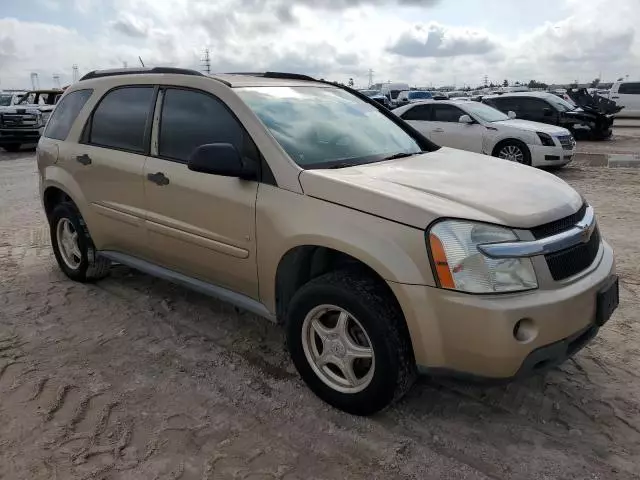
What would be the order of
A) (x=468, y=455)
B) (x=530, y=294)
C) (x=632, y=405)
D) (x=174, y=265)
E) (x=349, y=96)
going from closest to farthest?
(x=530, y=294) → (x=468, y=455) → (x=632, y=405) → (x=174, y=265) → (x=349, y=96)

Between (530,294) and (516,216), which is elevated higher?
(516,216)

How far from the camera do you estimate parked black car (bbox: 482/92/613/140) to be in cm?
1686

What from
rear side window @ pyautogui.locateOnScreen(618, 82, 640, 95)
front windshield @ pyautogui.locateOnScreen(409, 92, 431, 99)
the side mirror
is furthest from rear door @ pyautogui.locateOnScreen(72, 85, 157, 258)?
front windshield @ pyautogui.locateOnScreen(409, 92, 431, 99)

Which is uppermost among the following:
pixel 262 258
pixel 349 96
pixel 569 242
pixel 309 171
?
pixel 349 96

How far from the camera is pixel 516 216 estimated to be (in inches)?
103

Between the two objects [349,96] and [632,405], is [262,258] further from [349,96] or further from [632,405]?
[632,405]

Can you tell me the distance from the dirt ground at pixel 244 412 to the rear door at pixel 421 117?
8.98 meters

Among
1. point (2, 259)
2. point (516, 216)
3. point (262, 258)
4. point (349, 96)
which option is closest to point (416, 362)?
point (516, 216)

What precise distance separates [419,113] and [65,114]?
Answer: 9388mm

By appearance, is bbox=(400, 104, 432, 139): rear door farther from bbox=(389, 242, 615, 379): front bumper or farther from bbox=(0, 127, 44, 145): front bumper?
bbox=(0, 127, 44, 145): front bumper

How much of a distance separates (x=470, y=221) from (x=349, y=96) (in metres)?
2.08

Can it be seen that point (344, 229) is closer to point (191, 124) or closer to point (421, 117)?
point (191, 124)

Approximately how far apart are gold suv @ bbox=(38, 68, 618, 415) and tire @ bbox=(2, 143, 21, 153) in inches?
626

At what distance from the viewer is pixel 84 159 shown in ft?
14.8
